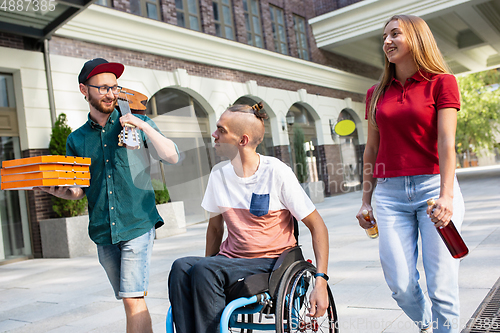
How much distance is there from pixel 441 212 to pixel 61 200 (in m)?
8.13

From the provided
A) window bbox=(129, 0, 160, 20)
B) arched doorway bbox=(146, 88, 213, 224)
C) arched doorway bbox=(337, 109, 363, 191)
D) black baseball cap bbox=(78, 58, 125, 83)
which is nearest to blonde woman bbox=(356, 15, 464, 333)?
arched doorway bbox=(146, 88, 213, 224)

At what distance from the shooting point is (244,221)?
2.11 meters

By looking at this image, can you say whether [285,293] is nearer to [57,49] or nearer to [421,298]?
[421,298]

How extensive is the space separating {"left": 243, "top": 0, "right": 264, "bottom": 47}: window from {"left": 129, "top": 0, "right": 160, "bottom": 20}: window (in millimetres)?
4180

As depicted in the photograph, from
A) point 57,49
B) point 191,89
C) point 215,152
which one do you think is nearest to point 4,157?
point 57,49

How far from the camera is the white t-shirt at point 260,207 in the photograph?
2.10 meters

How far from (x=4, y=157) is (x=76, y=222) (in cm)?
197

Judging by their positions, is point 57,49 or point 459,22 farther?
point 459,22

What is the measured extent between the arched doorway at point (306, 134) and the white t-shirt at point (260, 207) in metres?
13.7

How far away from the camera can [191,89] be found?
12.4 meters

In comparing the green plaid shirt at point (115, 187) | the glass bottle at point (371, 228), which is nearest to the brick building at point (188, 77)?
the green plaid shirt at point (115, 187)

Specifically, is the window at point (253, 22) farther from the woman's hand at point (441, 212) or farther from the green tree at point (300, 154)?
the woman's hand at point (441, 212)

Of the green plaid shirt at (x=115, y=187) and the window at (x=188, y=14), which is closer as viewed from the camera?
the green plaid shirt at (x=115, y=187)

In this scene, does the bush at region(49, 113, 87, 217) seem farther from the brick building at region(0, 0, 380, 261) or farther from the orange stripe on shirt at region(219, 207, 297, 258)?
the orange stripe on shirt at region(219, 207, 297, 258)
